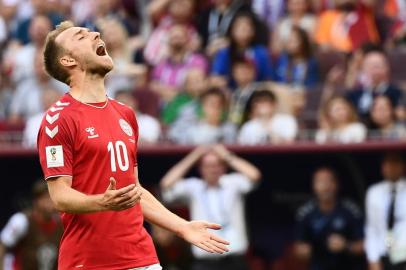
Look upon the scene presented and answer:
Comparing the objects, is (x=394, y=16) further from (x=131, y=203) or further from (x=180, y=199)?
(x=131, y=203)

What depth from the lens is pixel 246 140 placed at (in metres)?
10.1

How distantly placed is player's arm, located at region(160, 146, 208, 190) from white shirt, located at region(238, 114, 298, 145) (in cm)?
38

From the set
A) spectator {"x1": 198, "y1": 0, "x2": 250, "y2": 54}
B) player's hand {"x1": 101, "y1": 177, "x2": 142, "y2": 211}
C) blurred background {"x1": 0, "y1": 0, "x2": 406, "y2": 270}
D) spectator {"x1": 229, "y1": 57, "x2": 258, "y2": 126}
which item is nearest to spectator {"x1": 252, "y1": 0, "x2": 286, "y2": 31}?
blurred background {"x1": 0, "y1": 0, "x2": 406, "y2": 270}

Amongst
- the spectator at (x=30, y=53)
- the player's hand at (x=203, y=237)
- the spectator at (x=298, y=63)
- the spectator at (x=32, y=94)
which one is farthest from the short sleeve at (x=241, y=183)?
the player's hand at (x=203, y=237)

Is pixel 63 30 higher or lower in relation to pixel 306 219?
higher

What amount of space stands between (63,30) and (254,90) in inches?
195

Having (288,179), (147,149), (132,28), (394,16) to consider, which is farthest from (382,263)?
(132,28)

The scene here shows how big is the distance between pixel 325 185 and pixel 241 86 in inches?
55.8

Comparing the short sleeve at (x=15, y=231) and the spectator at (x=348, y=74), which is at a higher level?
the spectator at (x=348, y=74)

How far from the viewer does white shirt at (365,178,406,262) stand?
31.0 feet

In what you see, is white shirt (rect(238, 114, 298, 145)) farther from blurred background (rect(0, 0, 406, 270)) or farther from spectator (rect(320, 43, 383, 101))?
spectator (rect(320, 43, 383, 101))

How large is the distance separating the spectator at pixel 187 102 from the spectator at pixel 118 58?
1.79ft

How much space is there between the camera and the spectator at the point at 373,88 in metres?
9.92

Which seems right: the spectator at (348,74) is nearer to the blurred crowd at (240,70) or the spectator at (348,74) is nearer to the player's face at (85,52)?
the blurred crowd at (240,70)
